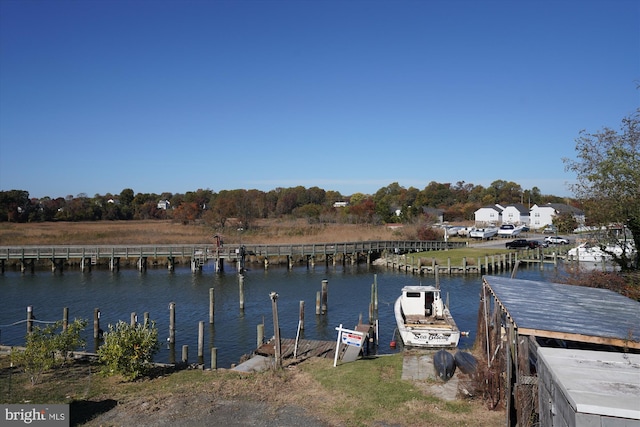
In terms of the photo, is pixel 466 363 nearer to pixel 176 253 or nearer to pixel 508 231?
pixel 176 253

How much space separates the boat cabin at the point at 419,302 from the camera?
2434 centimetres

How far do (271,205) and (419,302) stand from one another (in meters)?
101

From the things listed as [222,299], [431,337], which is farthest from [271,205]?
[431,337]

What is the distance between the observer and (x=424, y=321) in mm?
22734

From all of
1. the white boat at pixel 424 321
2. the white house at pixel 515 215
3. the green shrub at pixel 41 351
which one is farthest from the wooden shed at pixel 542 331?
the white house at pixel 515 215

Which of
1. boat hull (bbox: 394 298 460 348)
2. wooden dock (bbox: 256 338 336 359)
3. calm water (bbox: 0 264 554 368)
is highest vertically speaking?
boat hull (bbox: 394 298 460 348)

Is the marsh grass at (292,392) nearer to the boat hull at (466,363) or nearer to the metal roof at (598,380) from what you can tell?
the boat hull at (466,363)

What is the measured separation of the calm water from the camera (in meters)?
25.6

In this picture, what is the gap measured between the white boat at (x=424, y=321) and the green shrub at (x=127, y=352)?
1044 centimetres

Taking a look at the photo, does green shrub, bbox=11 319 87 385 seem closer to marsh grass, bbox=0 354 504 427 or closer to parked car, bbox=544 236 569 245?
marsh grass, bbox=0 354 504 427

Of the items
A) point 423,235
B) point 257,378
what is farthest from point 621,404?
point 423,235

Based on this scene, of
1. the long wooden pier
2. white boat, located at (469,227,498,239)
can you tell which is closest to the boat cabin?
the long wooden pier

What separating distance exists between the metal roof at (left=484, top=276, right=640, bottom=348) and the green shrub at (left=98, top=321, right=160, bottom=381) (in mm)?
11178

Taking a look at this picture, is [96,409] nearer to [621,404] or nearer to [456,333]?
[621,404]
